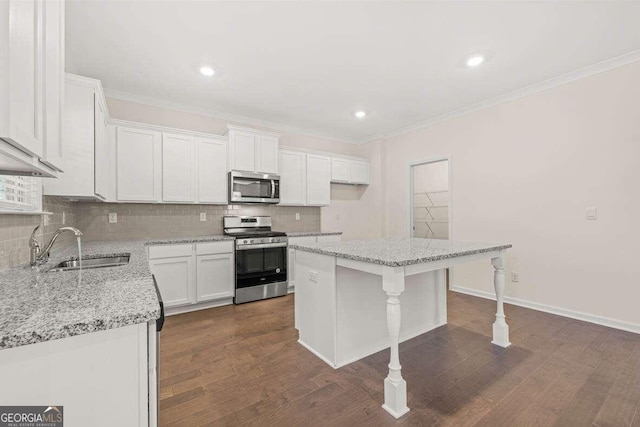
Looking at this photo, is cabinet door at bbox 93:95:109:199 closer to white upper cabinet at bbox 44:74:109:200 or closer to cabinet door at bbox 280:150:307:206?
white upper cabinet at bbox 44:74:109:200

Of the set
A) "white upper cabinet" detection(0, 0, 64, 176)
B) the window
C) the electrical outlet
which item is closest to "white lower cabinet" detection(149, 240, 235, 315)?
the window

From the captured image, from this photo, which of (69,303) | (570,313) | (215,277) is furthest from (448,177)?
(69,303)

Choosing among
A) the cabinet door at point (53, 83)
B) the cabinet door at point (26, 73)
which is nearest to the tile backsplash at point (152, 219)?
the cabinet door at point (53, 83)

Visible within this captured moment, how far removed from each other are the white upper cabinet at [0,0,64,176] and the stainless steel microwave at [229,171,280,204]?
2700 millimetres

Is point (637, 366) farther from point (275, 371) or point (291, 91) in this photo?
point (291, 91)

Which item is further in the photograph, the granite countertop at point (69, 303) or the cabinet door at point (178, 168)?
the cabinet door at point (178, 168)

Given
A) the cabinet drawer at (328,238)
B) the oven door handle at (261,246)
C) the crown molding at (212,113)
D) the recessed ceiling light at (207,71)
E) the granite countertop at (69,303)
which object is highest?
the recessed ceiling light at (207,71)

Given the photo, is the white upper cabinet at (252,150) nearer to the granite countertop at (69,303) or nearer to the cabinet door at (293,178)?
the cabinet door at (293,178)

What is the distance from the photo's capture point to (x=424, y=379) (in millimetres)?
1966

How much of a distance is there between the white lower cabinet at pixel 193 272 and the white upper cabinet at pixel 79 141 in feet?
3.36

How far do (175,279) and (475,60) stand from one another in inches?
153

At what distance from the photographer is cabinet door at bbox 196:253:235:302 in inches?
132

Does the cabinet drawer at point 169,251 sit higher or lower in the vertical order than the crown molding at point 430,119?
lower

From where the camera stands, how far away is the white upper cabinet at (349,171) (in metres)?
4.96
